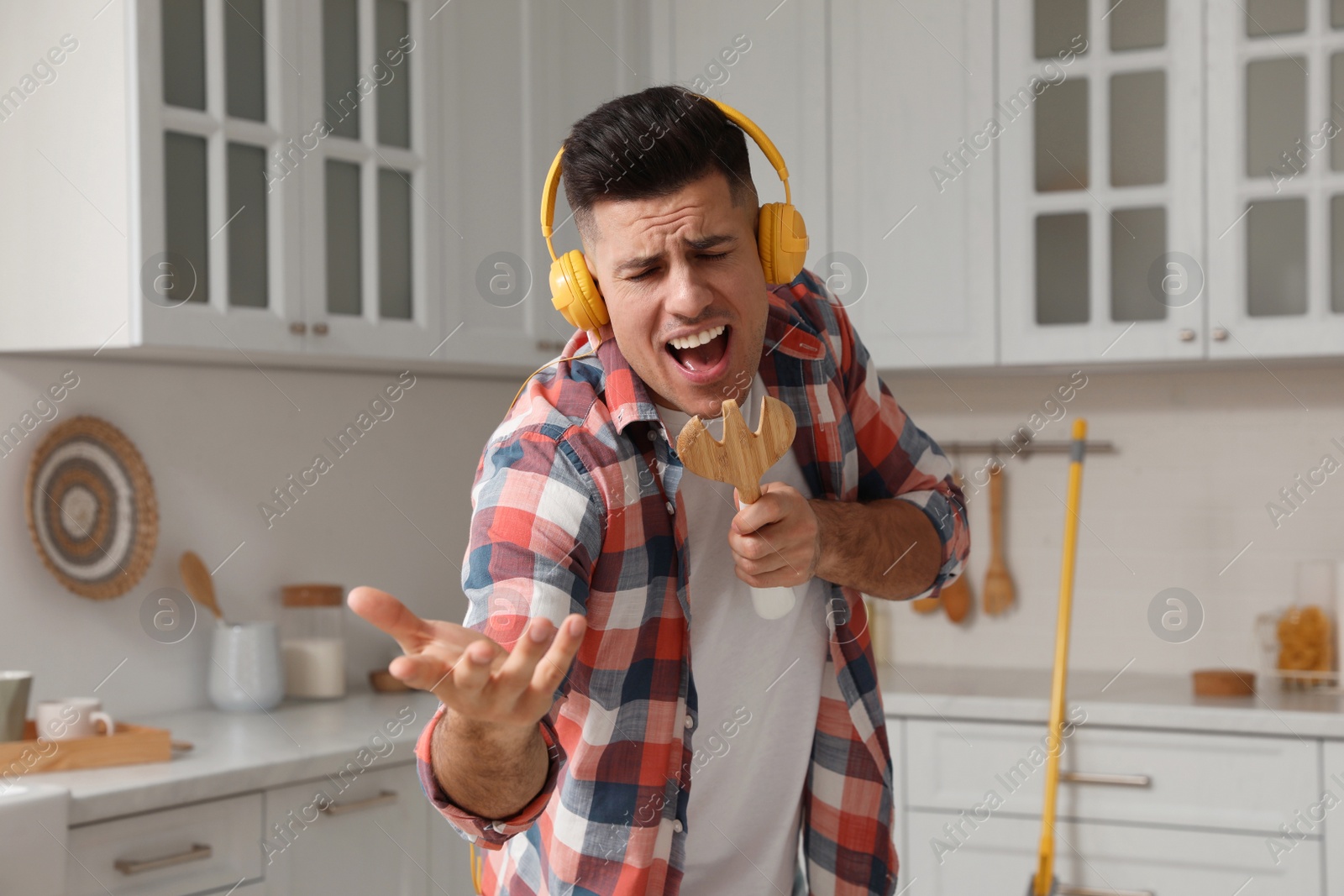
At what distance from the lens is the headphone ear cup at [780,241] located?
1180 millimetres

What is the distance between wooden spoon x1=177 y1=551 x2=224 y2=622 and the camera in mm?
2518

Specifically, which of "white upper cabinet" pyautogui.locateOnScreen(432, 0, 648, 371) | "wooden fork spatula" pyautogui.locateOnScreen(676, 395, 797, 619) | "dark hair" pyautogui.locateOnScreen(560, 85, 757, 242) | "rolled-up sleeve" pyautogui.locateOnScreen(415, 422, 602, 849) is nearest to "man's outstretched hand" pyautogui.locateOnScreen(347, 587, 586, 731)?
"rolled-up sleeve" pyautogui.locateOnScreen(415, 422, 602, 849)

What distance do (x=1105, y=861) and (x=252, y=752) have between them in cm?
165

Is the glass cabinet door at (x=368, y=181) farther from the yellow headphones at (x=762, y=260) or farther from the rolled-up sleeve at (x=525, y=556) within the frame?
the rolled-up sleeve at (x=525, y=556)

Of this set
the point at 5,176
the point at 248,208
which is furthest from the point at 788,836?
the point at 5,176

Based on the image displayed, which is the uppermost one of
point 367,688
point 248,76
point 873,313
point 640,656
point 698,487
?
point 248,76

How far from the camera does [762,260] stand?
120 centimetres

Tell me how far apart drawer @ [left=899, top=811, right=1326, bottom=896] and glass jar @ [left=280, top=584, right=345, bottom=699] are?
1.28 meters

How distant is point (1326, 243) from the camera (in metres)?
2.53

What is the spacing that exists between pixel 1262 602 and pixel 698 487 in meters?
2.12

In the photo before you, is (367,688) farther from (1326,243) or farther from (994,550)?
(1326,243)

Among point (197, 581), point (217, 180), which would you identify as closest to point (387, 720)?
point (197, 581)

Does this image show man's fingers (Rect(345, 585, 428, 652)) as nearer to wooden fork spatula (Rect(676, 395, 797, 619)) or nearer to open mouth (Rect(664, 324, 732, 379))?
wooden fork spatula (Rect(676, 395, 797, 619))

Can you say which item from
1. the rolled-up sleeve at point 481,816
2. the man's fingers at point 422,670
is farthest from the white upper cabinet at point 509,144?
the man's fingers at point 422,670
